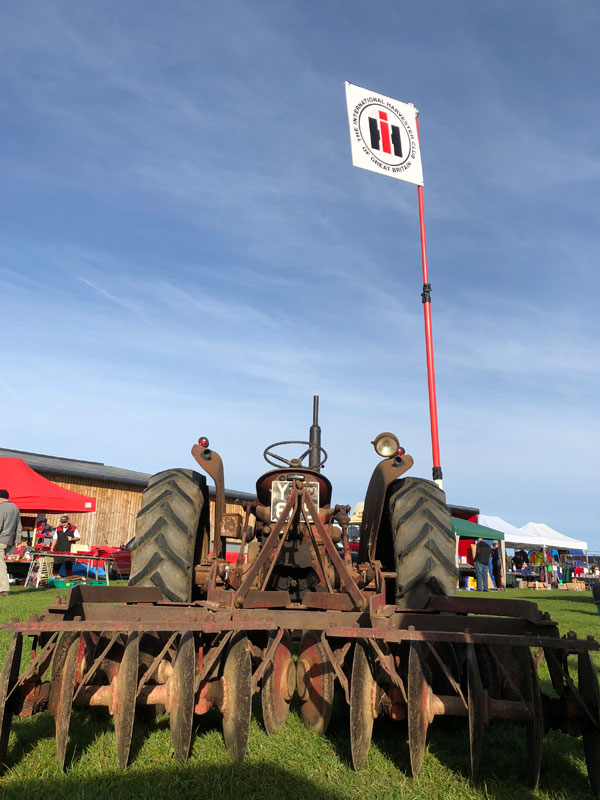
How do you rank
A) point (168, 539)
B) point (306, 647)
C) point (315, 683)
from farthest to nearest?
1. point (168, 539)
2. point (306, 647)
3. point (315, 683)

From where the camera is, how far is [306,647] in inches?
138

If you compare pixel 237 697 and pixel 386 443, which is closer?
pixel 237 697

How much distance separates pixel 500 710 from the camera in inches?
110

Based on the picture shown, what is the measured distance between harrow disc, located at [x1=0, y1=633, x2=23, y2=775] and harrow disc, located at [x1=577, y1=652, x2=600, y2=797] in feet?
8.40

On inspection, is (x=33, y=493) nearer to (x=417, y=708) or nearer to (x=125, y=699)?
(x=125, y=699)

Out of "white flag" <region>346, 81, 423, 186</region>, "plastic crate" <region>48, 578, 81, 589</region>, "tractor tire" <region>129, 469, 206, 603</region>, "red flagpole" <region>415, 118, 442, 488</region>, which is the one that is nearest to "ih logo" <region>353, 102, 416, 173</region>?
"white flag" <region>346, 81, 423, 186</region>

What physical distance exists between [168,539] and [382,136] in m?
10.7

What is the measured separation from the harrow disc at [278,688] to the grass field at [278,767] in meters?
0.08

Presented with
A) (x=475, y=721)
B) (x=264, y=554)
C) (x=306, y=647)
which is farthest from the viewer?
(x=264, y=554)

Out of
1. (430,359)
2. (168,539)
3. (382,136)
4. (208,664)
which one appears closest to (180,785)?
(208,664)

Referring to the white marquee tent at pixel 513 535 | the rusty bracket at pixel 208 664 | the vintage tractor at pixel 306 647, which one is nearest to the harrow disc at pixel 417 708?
the vintage tractor at pixel 306 647

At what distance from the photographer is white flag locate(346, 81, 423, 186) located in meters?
12.4

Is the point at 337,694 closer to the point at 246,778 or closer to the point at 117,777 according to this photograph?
the point at 246,778

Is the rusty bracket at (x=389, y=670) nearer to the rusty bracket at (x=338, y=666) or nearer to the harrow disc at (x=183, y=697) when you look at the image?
the rusty bracket at (x=338, y=666)
